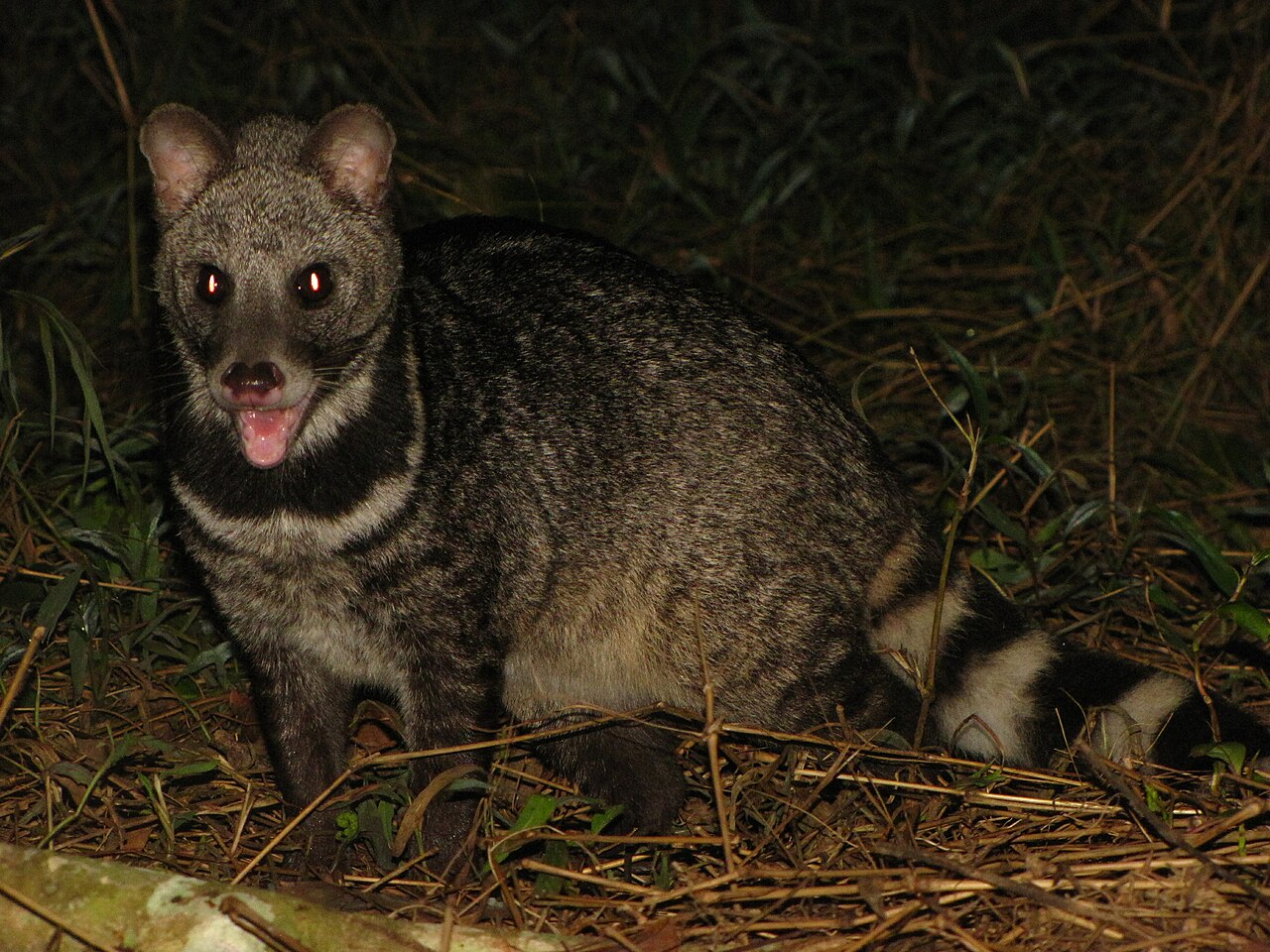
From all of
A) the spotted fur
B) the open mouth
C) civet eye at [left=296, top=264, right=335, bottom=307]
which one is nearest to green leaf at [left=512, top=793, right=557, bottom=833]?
the spotted fur

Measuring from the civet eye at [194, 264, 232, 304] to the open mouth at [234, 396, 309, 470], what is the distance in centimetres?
28

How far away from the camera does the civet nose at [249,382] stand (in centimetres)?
324

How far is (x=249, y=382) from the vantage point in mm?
3244

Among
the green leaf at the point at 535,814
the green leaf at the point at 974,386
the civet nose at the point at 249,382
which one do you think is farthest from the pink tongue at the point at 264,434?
the green leaf at the point at 974,386

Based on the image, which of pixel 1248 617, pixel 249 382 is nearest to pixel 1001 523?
pixel 1248 617

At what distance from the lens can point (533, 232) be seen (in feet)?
15.0

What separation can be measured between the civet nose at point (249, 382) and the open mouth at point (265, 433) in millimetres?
134

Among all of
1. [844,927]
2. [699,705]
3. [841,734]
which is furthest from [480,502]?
[844,927]

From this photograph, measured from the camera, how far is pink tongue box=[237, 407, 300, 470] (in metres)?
3.40

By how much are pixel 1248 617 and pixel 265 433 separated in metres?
2.53

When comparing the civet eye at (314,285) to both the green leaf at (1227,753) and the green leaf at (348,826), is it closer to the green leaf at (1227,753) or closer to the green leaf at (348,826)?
the green leaf at (348,826)

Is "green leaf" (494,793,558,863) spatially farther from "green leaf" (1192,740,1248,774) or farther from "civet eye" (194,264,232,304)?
"green leaf" (1192,740,1248,774)

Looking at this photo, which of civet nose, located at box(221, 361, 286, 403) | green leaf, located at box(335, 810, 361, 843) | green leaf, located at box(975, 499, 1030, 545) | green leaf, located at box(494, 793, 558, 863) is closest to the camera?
civet nose, located at box(221, 361, 286, 403)

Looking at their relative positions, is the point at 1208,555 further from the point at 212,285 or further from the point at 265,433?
the point at 212,285
